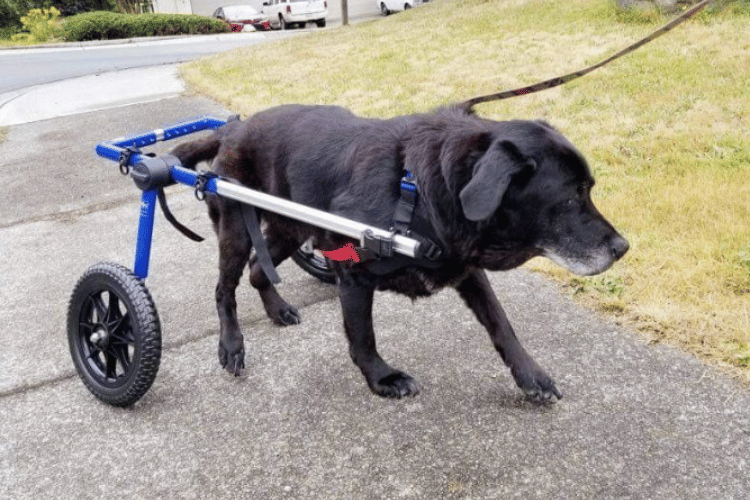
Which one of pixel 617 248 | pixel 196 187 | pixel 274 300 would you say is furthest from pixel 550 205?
pixel 274 300

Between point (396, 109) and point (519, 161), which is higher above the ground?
point (519, 161)

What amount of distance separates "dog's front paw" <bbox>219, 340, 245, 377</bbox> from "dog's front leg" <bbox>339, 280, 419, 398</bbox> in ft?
2.09

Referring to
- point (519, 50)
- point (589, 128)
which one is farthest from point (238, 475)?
point (519, 50)

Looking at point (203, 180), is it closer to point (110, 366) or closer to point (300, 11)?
point (110, 366)

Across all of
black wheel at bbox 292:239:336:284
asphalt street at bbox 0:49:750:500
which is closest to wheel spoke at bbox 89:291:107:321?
asphalt street at bbox 0:49:750:500

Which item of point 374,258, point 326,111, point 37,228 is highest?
point 326,111

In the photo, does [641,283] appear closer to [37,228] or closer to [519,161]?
[519,161]

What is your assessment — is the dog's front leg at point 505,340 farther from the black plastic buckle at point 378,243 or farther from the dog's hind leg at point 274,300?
the dog's hind leg at point 274,300

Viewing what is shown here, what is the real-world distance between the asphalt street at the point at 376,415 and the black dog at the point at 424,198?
205 millimetres

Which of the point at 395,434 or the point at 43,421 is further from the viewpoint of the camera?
the point at 43,421

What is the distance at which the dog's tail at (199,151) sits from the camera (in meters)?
3.40

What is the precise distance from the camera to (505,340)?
9.77 ft

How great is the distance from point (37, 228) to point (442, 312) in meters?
3.73

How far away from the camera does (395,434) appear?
9.30 ft
